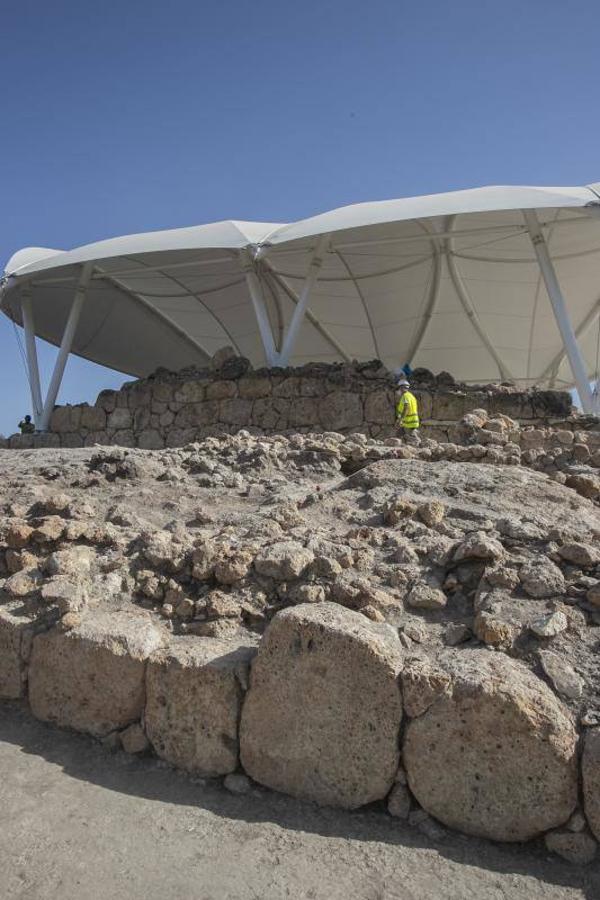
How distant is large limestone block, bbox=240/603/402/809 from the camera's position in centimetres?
246

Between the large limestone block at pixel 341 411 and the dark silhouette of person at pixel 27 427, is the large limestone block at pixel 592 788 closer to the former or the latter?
the large limestone block at pixel 341 411

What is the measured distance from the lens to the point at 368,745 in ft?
8.07

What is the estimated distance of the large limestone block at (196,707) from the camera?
2.64m

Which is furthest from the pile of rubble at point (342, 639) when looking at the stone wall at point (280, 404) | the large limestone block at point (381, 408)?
the stone wall at point (280, 404)

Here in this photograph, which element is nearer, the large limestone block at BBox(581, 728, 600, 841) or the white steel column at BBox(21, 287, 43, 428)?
the large limestone block at BBox(581, 728, 600, 841)

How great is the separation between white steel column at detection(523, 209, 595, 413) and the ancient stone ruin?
27.6 ft

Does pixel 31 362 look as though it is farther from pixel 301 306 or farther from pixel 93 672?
pixel 93 672

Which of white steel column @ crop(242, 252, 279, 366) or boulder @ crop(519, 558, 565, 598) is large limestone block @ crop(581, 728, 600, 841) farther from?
white steel column @ crop(242, 252, 279, 366)

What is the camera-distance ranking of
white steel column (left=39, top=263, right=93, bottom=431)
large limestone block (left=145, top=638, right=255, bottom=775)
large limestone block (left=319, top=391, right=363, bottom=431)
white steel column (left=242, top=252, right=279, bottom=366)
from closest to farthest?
1. large limestone block (left=145, top=638, right=255, bottom=775)
2. large limestone block (left=319, top=391, right=363, bottom=431)
3. white steel column (left=242, top=252, right=279, bottom=366)
4. white steel column (left=39, top=263, right=93, bottom=431)

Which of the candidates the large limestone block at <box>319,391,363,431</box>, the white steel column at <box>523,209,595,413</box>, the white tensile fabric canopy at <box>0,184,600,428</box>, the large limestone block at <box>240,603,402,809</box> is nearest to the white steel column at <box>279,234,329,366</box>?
the white tensile fabric canopy at <box>0,184,600,428</box>

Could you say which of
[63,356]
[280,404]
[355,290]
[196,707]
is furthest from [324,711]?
[355,290]

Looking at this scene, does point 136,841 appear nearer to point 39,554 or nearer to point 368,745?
point 368,745

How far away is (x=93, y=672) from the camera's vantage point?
2.86m

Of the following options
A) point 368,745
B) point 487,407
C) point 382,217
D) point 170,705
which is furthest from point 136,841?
point 382,217
